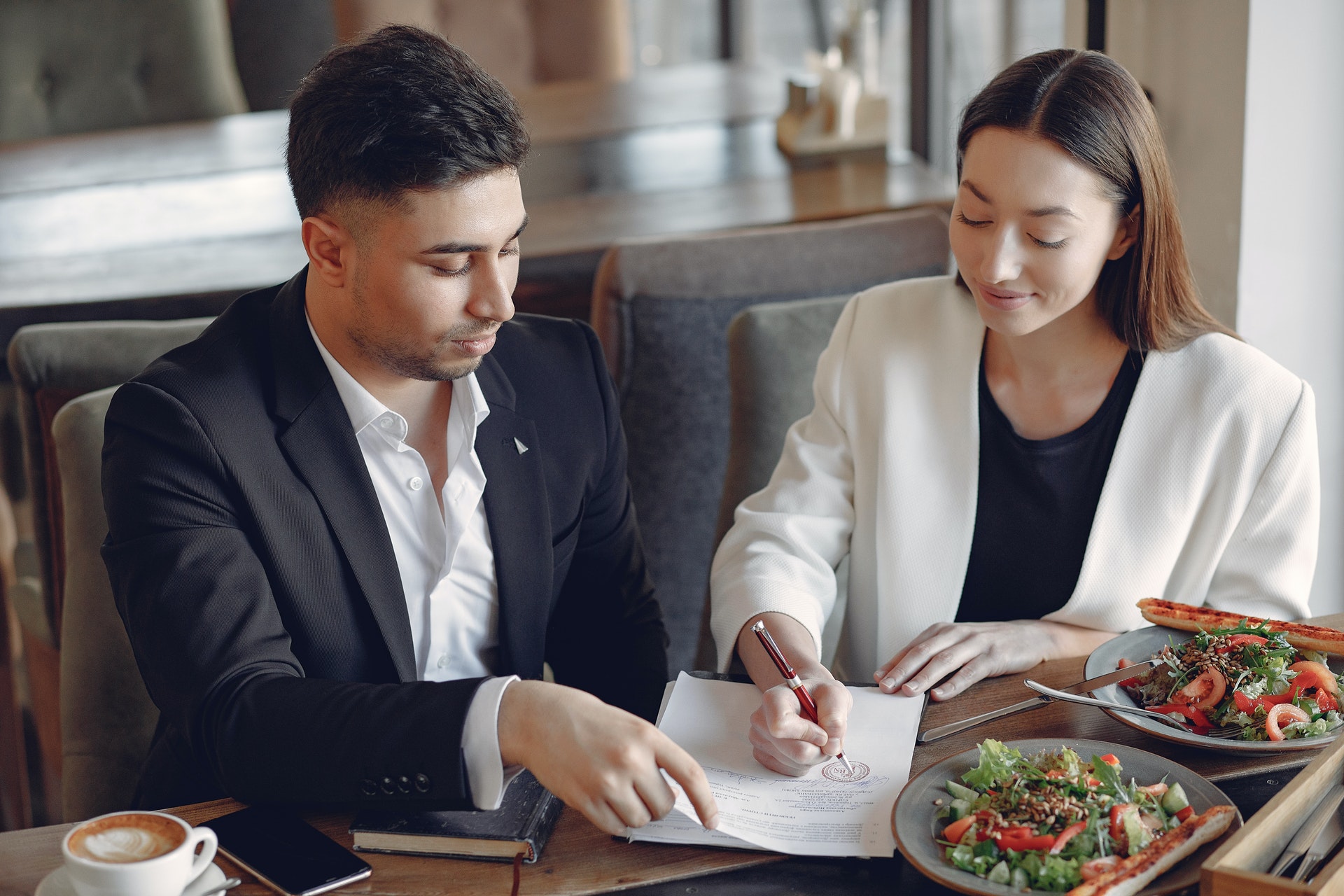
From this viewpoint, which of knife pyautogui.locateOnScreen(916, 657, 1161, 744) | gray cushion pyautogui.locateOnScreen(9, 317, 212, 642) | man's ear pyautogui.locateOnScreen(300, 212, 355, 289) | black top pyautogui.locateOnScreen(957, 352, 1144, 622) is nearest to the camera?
knife pyautogui.locateOnScreen(916, 657, 1161, 744)

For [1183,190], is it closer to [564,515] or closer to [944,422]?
[944,422]

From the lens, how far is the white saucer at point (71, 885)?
0.88 meters

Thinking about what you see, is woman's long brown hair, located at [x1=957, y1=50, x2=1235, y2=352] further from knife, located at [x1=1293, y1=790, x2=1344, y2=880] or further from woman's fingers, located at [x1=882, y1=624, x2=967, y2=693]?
knife, located at [x1=1293, y1=790, x2=1344, y2=880]

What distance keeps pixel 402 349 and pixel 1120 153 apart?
0.79 metres

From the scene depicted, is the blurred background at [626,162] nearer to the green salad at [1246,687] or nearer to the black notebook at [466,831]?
the black notebook at [466,831]

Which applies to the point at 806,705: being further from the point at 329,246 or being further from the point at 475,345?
the point at 329,246

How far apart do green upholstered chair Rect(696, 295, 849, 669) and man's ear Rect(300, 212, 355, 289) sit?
66cm

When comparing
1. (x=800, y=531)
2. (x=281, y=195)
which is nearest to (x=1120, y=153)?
(x=800, y=531)

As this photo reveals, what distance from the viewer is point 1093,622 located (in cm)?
137

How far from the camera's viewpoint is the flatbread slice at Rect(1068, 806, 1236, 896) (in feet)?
2.68

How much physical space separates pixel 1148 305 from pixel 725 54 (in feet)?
11.6

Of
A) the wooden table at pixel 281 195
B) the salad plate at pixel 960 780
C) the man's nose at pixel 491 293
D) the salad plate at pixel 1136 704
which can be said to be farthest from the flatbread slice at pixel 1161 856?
the wooden table at pixel 281 195

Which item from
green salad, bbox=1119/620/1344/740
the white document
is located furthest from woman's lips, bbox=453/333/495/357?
green salad, bbox=1119/620/1344/740

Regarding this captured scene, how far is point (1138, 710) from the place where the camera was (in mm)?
1061
